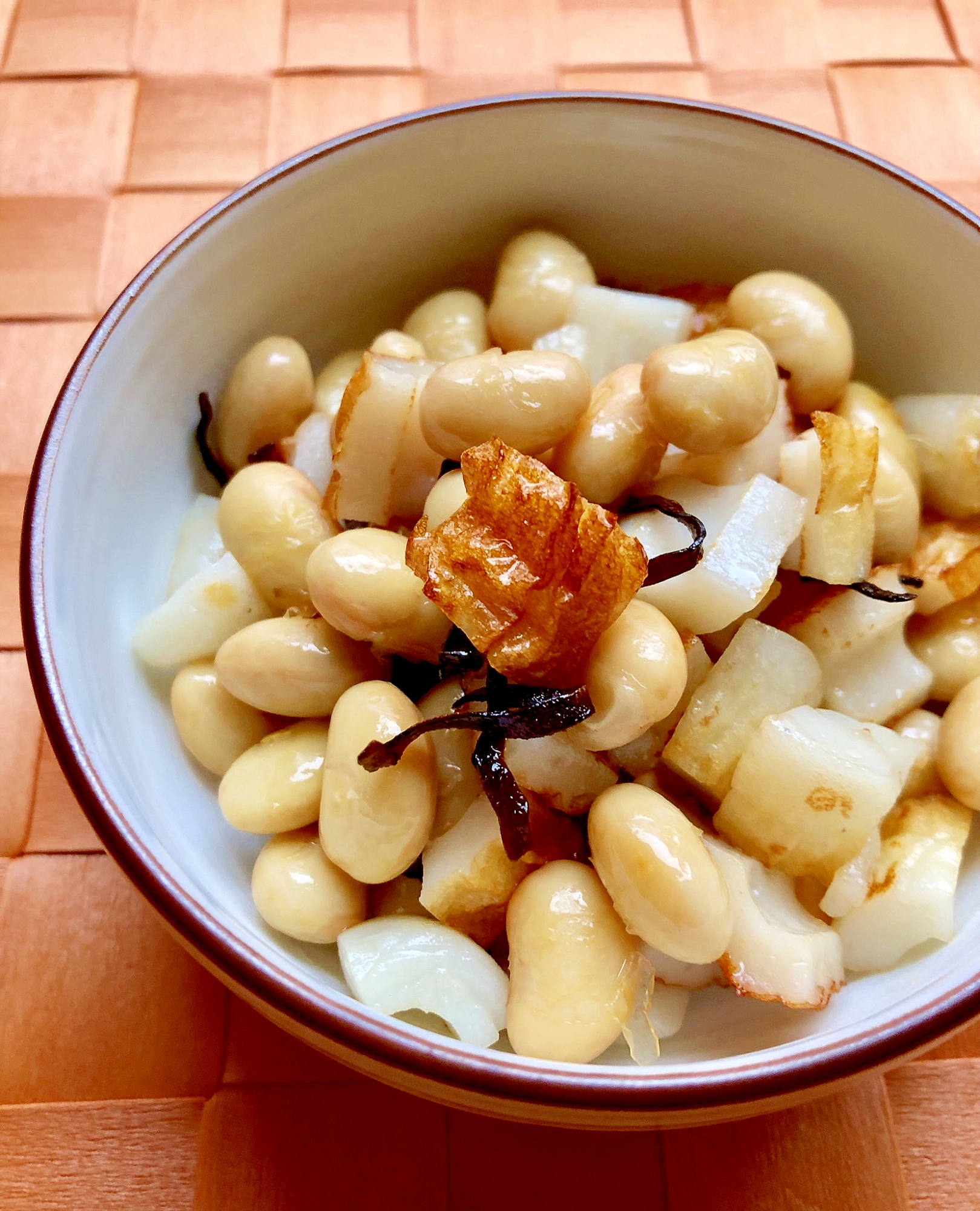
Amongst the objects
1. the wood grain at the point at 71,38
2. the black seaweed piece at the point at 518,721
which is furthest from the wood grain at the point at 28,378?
the black seaweed piece at the point at 518,721

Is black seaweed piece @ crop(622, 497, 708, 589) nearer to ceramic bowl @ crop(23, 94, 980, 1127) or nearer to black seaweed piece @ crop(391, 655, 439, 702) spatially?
black seaweed piece @ crop(391, 655, 439, 702)

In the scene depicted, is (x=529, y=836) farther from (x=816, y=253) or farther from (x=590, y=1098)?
(x=816, y=253)

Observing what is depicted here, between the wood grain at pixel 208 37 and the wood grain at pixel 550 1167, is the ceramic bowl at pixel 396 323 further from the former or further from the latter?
the wood grain at pixel 208 37

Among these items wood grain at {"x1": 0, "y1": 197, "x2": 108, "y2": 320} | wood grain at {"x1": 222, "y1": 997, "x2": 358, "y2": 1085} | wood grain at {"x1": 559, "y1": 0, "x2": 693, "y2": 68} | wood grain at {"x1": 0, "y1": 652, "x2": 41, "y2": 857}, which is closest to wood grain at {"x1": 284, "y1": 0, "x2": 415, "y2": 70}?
wood grain at {"x1": 559, "y1": 0, "x2": 693, "y2": 68}

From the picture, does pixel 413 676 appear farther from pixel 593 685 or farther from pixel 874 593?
pixel 874 593

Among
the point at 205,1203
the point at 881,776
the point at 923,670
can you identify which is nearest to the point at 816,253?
the point at 923,670
